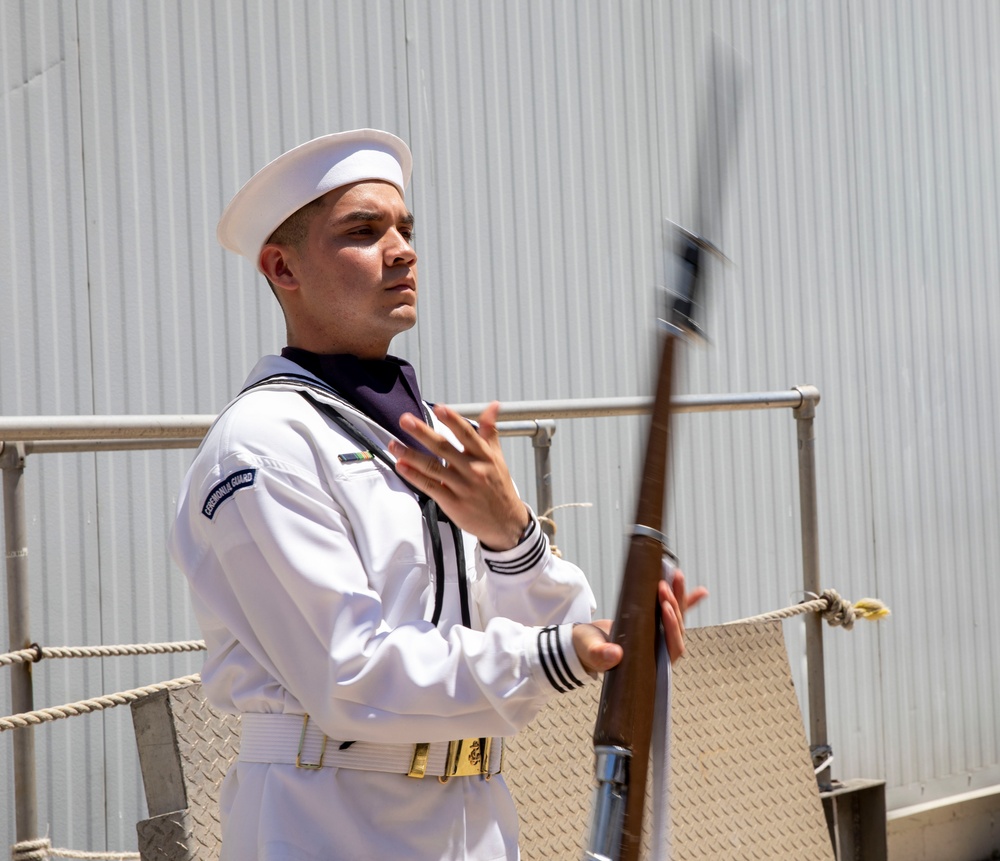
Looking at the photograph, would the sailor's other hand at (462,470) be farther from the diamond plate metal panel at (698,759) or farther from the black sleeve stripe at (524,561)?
the diamond plate metal panel at (698,759)

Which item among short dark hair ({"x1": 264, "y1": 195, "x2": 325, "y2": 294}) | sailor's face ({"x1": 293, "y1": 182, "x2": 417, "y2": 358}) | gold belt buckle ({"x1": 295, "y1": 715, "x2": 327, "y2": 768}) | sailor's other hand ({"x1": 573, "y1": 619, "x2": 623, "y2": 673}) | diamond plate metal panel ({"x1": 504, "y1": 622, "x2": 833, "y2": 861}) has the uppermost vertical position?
short dark hair ({"x1": 264, "y1": 195, "x2": 325, "y2": 294})

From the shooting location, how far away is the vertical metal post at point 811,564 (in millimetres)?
3980

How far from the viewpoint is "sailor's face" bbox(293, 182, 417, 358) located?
200 centimetres

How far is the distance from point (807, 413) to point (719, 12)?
2.01m

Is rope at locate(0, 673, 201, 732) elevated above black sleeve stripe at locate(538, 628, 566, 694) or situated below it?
below

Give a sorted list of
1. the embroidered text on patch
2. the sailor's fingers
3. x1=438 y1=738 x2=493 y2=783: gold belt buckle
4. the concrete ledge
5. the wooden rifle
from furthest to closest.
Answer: the concrete ledge → x1=438 y1=738 x2=493 y2=783: gold belt buckle → the embroidered text on patch → the sailor's fingers → the wooden rifle

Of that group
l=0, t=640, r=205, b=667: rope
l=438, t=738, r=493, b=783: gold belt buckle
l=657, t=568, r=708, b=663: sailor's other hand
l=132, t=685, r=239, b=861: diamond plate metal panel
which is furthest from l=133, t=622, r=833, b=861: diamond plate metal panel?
l=657, t=568, r=708, b=663: sailor's other hand

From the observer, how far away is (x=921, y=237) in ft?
19.1

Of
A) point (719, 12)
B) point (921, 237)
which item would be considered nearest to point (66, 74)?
point (719, 12)

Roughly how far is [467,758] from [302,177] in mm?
940

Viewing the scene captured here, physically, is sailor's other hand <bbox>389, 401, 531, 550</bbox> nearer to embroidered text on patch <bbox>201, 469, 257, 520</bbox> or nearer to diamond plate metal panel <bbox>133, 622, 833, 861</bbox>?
embroidered text on patch <bbox>201, 469, 257, 520</bbox>

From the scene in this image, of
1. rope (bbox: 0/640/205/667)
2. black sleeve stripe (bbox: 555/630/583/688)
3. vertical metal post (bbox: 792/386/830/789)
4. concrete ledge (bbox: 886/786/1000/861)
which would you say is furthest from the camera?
concrete ledge (bbox: 886/786/1000/861)

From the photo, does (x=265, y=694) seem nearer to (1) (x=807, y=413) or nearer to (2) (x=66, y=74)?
(2) (x=66, y=74)

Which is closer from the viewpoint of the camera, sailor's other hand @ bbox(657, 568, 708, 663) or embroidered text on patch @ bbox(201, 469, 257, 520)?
sailor's other hand @ bbox(657, 568, 708, 663)
